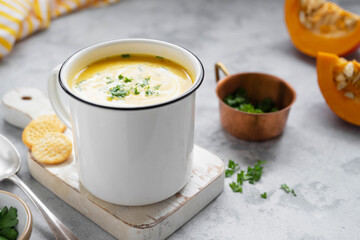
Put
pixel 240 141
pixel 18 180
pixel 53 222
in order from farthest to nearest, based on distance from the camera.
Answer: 1. pixel 240 141
2. pixel 18 180
3. pixel 53 222

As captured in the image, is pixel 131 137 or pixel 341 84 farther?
pixel 341 84

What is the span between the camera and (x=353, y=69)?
1.42 m

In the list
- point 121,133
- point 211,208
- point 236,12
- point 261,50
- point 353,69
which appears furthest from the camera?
point 236,12

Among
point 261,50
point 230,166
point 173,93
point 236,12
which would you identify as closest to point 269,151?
point 230,166

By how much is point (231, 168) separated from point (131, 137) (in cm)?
45

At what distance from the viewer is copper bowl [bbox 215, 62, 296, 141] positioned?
4.40 feet

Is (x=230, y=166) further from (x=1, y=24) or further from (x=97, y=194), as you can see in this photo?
(x=1, y=24)

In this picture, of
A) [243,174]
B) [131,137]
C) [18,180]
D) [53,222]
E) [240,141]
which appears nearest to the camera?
[131,137]

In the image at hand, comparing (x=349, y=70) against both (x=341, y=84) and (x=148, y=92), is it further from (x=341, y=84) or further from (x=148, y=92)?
(x=148, y=92)

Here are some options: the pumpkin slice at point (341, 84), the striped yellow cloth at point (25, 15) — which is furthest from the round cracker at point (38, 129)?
the pumpkin slice at point (341, 84)

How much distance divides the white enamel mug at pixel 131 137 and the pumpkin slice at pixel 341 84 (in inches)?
24.3

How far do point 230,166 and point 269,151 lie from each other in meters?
0.16

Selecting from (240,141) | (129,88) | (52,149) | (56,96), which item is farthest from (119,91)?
(240,141)

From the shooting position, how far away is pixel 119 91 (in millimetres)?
964
